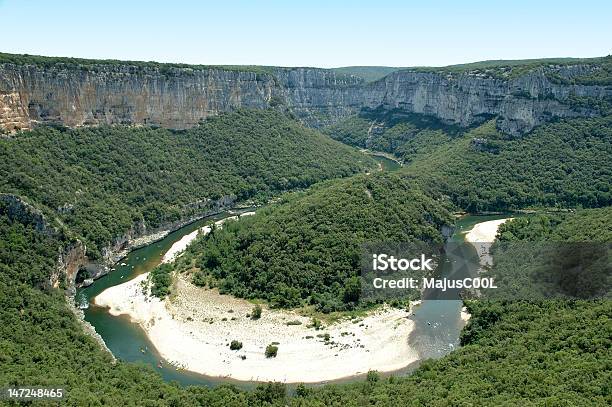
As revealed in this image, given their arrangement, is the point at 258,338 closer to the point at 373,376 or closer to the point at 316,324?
the point at 316,324

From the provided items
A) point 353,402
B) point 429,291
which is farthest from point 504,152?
point 353,402

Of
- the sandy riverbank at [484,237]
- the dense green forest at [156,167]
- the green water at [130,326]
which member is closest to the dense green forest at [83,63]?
the dense green forest at [156,167]

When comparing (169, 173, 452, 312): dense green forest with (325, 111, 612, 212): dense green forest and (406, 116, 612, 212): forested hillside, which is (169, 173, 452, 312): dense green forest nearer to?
(406, 116, 612, 212): forested hillside

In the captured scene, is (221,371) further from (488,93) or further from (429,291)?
(488,93)

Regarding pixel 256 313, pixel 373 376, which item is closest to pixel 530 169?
pixel 256 313

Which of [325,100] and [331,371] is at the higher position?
[325,100]

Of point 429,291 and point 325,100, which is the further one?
point 325,100
